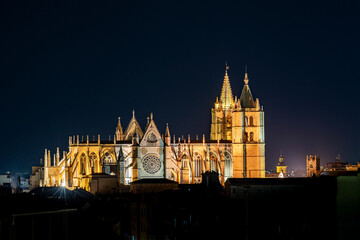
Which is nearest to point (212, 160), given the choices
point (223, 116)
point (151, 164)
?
point (151, 164)

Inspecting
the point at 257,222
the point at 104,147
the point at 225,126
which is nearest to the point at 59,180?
the point at 104,147

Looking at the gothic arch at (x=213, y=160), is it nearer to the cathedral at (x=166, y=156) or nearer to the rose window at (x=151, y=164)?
the cathedral at (x=166, y=156)

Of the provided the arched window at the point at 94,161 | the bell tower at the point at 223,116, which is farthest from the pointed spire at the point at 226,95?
the arched window at the point at 94,161

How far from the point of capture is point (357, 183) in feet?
98.2

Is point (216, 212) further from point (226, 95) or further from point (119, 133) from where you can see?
point (226, 95)

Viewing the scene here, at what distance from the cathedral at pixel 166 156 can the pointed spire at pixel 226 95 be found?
24.8ft

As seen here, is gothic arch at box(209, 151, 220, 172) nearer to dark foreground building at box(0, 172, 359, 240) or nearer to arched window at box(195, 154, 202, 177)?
arched window at box(195, 154, 202, 177)

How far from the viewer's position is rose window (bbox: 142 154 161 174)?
94750 mm

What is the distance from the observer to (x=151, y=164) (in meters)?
94.9

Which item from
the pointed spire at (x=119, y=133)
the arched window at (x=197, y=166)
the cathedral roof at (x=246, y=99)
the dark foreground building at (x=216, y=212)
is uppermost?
the cathedral roof at (x=246, y=99)

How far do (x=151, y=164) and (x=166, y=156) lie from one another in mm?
2224

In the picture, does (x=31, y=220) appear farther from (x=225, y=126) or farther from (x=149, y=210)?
(x=225, y=126)

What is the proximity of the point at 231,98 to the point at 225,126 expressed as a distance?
216 inches

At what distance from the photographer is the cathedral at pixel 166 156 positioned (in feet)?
310
